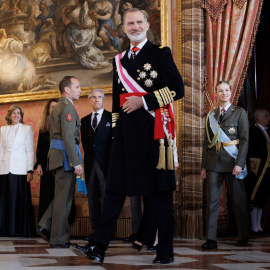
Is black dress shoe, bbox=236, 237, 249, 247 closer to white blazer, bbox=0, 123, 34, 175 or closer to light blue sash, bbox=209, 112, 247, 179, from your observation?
light blue sash, bbox=209, 112, 247, 179

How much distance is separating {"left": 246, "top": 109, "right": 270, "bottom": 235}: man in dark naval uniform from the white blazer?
2.69m

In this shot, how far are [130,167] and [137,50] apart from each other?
748mm

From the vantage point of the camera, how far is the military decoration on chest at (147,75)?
3.24 meters

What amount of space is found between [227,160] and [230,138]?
8.6 inches

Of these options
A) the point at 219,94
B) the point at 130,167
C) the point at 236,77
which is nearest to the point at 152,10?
the point at 236,77

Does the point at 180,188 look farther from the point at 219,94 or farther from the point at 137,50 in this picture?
the point at 137,50

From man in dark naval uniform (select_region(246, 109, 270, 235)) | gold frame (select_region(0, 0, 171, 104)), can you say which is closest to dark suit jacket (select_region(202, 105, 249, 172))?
gold frame (select_region(0, 0, 171, 104))

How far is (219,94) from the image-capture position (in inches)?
194

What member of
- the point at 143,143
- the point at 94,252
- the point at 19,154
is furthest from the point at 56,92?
the point at 94,252

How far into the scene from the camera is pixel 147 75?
3.26m

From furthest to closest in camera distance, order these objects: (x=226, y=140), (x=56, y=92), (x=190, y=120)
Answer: (x=56, y=92), (x=190, y=120), (x=226, y=140)

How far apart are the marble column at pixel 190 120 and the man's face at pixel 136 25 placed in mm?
2594

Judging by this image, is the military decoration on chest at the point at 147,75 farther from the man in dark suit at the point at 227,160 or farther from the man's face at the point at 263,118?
the man's face at the point at 263,118

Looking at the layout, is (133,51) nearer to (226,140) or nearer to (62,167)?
(62,167)
